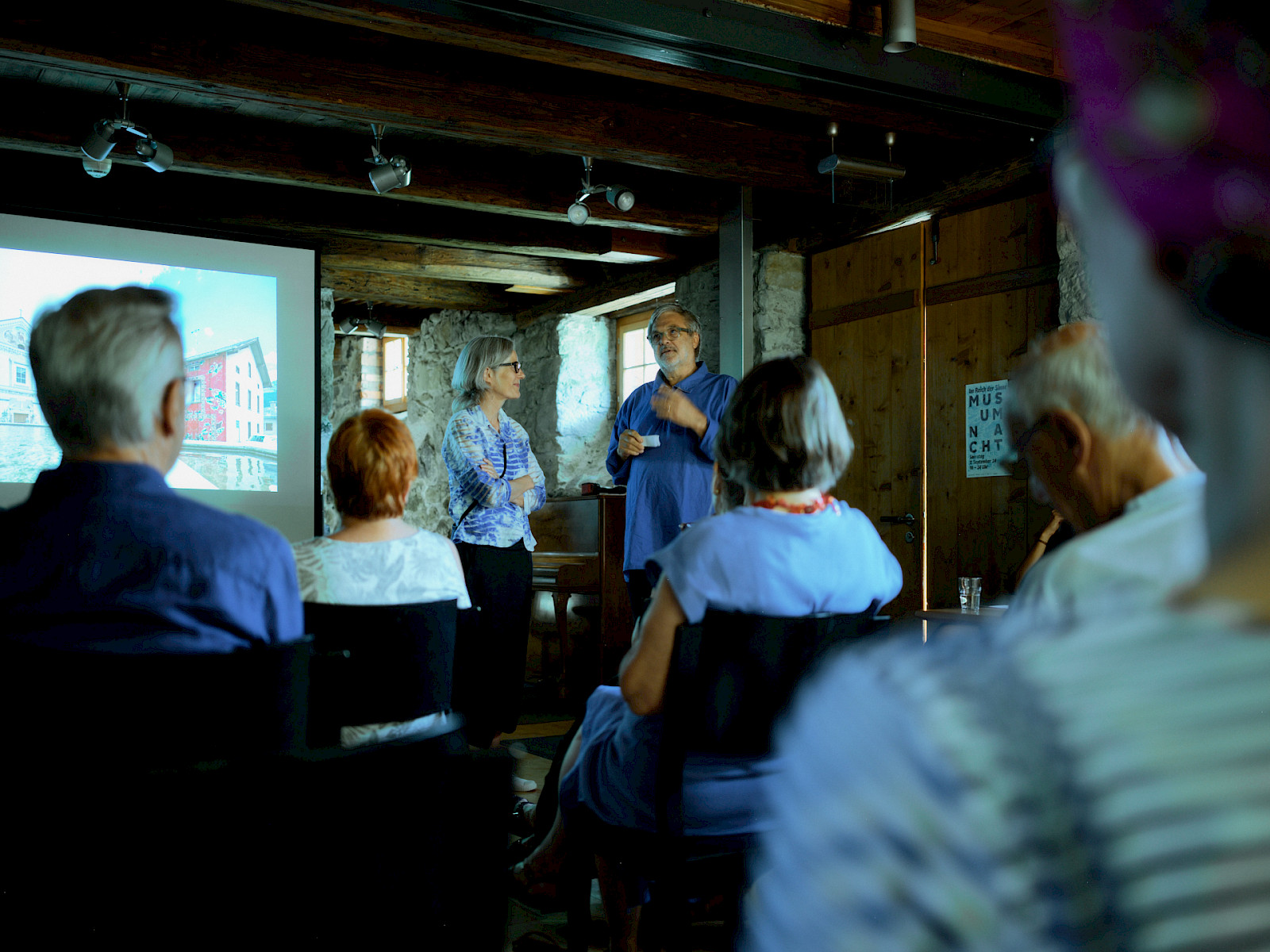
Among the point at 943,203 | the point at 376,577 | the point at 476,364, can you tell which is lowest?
the point at 376,577

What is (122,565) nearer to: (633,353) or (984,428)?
(984,428)

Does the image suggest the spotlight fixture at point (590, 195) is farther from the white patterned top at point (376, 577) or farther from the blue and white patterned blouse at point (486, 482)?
the white patterned top at point (376, 577)

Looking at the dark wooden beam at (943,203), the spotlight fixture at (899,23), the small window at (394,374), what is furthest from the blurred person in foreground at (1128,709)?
the small window at (394,374)

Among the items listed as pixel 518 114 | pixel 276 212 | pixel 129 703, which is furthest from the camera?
pixel 276 212

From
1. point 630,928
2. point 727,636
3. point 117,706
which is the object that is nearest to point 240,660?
point 117,706

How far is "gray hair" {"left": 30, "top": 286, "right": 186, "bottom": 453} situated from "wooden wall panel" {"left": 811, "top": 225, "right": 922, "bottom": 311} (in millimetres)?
4817

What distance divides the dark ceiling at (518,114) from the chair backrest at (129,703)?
9.21ft

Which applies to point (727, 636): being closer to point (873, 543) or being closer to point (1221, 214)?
point (873, 543)

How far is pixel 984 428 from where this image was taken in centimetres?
503

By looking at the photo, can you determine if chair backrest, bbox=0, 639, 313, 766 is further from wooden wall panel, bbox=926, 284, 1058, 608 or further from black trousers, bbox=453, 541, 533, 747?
wooden wall panel, bbox=926, 284, 1058, 608

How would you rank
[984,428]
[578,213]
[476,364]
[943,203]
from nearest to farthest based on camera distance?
[476,364]
[984,428]
[943,203]
[578,213]

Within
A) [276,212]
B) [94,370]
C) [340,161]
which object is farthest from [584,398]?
[94,370]

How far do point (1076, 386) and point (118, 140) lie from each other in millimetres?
4733

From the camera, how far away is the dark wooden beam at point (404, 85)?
385 cm
